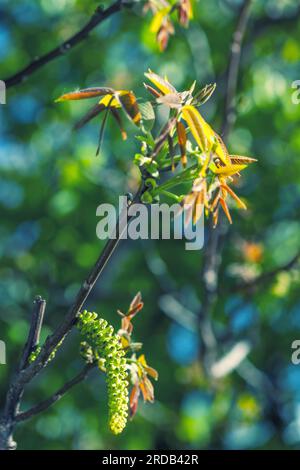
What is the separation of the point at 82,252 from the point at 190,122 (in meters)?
5.25

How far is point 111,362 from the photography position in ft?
5.43

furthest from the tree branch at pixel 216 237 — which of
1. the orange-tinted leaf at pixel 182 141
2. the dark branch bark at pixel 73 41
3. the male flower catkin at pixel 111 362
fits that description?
the orange-tinted leaf at pixel 182 141

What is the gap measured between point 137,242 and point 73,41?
339cm

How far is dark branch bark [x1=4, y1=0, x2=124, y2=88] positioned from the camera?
2531 millimetres

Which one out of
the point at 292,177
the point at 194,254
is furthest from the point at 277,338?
the point at 292,177

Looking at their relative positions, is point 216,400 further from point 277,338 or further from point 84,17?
point 84,17

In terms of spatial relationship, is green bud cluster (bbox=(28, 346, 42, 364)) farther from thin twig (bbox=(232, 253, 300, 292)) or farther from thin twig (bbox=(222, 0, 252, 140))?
thin twig (bbox=(232, 253, 300, 292))

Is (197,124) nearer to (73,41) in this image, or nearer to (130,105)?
(130,105)

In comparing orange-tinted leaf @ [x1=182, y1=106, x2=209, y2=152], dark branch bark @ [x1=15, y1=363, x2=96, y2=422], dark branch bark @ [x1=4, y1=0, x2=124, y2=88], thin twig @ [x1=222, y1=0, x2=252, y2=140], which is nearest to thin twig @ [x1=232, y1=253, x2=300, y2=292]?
thin twig @ [x1=222, y1=0, x2=252, y2=140]

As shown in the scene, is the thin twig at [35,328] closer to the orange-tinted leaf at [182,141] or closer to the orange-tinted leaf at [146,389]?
the orange-tinted leaf at [146,389]

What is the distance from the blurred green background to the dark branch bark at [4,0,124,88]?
2728mm

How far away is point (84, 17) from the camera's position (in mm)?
6914

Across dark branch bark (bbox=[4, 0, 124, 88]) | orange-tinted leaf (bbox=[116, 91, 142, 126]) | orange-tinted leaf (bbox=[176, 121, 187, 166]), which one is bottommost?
orange-tinted leaf (bbox=[176, 121, 187, 166])

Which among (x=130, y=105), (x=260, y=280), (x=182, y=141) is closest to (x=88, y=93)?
(x=130, y=105)
